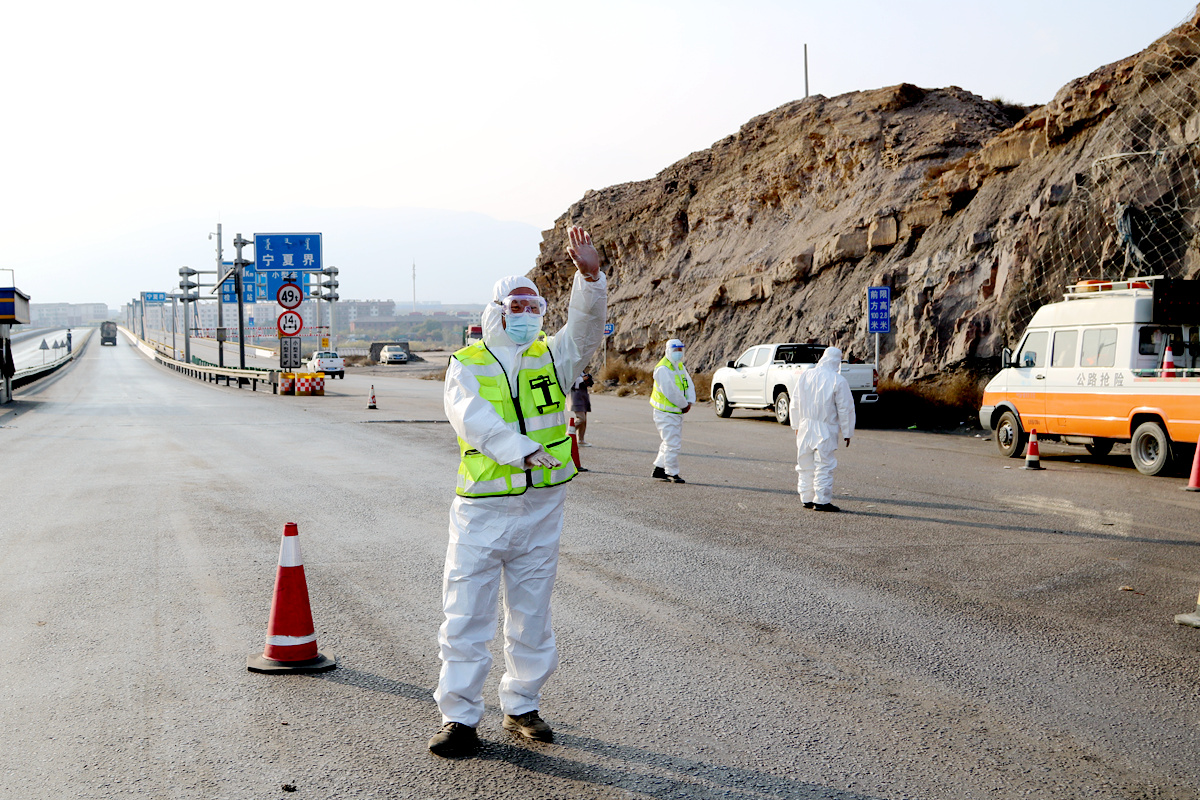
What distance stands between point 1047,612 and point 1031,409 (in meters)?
10.0

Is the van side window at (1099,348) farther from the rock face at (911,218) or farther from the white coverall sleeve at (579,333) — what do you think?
the white coverall sleeve at (579,333)

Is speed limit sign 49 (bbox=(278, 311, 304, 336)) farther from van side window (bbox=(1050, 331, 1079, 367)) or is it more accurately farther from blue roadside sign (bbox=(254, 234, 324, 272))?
van side window (bbox=(1050, 331, 1079, 367))

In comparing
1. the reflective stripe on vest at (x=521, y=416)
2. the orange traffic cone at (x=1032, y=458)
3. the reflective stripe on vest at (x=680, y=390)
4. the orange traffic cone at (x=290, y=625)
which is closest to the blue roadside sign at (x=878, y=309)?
the orange traffic cone at (x=1032, y=458)

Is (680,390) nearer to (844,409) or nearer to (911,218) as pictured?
(844,409)

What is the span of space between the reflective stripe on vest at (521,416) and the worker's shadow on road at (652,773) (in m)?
1.12

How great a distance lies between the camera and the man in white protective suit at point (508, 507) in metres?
4.27

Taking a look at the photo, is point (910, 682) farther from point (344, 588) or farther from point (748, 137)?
point (748, 137)

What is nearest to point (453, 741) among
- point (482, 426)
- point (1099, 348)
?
point (482, 426)

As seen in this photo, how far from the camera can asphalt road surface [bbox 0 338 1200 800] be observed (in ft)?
13.3

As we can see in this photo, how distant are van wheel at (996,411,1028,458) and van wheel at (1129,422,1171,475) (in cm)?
232

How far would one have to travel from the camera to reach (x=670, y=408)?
12.9 metres

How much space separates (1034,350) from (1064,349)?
2.14ft

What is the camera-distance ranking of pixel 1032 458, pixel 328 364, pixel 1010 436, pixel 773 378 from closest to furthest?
1. pixel 1032 458
2. pixel 1010 436
3. pixel 773 378
4. pixel 328 364

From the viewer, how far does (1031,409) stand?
15.6 metres
